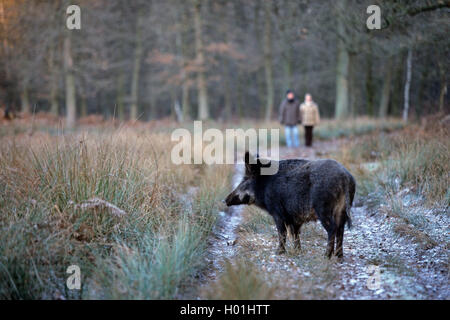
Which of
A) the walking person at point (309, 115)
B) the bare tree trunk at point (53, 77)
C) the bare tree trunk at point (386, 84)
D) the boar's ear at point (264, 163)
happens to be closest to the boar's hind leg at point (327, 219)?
the boar's ear at point (264, 163)

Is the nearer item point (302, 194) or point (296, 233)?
point (302, 194)

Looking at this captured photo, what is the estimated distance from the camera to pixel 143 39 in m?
30.7

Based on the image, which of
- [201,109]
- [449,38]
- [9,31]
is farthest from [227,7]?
[449,38]

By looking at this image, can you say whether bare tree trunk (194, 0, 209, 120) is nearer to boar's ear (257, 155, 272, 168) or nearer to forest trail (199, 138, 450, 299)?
forest trail (199, 138, 450, 299)

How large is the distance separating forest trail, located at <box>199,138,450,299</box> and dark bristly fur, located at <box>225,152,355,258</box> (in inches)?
14.3

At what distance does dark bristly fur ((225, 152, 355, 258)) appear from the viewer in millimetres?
4762

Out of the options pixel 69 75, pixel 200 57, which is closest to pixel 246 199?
pixel 69 75

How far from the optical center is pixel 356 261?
16.2 ft

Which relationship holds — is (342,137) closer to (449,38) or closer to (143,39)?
(449,38)

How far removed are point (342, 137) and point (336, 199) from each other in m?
13.4

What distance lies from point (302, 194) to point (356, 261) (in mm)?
1112

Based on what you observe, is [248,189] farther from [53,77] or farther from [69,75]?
[53,77]

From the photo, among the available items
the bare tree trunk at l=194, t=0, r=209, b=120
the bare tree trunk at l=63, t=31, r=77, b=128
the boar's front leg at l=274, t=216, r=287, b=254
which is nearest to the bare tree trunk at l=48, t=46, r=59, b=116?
the bare tree trunk at l=63, t=31, r=77, b=128

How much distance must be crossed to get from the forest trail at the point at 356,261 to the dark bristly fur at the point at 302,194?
0.36 m
